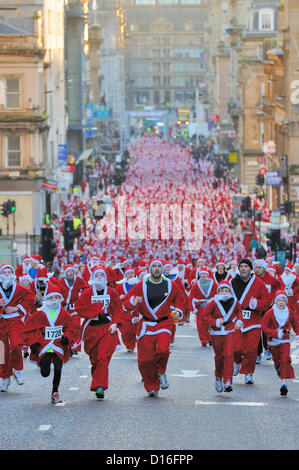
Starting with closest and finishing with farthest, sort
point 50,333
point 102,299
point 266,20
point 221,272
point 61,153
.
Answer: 1. point 50,333
2. point 102,299
3. point 221,272
4. point 61,153
5. point 266,20

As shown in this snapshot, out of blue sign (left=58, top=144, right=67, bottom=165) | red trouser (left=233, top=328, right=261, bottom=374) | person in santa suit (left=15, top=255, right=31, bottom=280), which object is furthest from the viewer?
blue sign (left=58, top=144, right=67, bottom=165)

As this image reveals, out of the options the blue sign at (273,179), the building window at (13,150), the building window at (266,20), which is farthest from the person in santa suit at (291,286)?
the building window at (266,20)

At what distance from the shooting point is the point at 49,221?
64.4 m

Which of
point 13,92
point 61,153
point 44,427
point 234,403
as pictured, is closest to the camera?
point 44,427

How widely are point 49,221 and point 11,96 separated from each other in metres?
6.62

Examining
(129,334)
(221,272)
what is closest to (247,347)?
(129,334)

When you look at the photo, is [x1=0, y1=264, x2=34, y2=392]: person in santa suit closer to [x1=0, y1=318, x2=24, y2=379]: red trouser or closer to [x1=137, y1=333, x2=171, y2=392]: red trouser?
[x1=0, y1=318, x2=24, y2=379]: red trouser

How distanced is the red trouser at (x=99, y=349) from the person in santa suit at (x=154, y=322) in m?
0.45

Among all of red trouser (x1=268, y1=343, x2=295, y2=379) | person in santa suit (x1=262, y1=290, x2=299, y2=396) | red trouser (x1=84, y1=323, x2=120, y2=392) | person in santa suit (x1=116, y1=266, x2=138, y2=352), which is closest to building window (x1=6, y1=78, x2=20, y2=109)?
person in santa suit (x1=116, y1=266, x2=138, y2=352)

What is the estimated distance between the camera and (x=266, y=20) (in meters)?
93.8

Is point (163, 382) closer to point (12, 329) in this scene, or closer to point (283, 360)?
point (283, 360)

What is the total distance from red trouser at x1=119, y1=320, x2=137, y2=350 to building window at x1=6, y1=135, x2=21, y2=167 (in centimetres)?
3694

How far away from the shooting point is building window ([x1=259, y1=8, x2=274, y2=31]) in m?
93.0

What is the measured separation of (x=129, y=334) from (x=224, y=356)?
6.81 m
